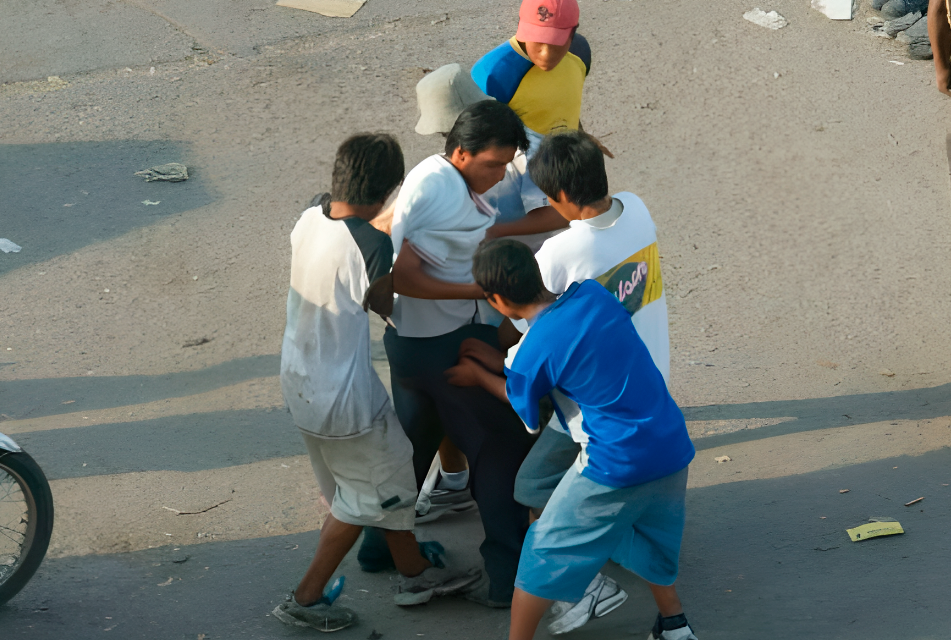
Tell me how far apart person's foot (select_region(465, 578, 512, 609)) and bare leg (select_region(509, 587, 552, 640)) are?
514 mm

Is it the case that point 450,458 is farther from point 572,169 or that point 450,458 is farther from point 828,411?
point 828,411

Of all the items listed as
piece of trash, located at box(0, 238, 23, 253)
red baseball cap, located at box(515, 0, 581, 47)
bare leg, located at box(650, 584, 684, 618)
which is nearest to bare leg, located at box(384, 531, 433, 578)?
bare leg, located at box(650, 584, 684, 618)

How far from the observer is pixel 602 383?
2.74 meters

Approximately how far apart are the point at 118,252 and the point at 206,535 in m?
2.87

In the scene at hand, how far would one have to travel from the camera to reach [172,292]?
19.5 feet

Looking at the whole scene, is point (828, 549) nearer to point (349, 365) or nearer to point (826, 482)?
point (826, 482)

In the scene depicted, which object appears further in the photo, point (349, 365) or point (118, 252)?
point (118, 252)

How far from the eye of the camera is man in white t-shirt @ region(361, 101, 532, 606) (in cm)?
326

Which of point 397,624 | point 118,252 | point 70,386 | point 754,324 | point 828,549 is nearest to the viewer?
point 397,624

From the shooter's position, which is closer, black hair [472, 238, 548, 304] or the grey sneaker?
black hair [472, 238, 548, 304]

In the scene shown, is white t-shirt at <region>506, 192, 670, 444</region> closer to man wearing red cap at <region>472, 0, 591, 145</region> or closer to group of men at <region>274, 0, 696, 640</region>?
group of men at <region>274, 0, 696, 640</region>

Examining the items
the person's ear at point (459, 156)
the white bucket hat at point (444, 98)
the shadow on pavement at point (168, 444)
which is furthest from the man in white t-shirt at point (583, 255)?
the shadow on pavement at point (168, 444)

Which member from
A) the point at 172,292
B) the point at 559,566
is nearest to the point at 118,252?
the point at 172,292

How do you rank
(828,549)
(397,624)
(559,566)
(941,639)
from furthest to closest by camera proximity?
(828,549)
(397,624)
(941,639)
(559,566)
